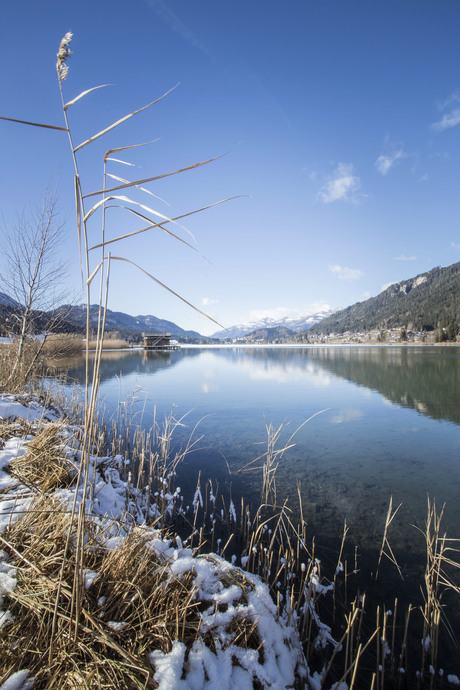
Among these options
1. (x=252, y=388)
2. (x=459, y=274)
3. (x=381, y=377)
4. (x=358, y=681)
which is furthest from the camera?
(x=459, y=274)

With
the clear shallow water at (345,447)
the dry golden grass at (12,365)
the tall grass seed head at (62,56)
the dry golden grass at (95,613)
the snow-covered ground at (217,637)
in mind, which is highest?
the tall grass seed head at (62,56)

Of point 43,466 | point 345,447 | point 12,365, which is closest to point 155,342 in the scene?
point 12,365

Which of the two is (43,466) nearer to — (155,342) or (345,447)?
(345,447)

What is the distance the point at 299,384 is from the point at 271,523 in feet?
51.3

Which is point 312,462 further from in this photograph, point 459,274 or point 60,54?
point 459,274

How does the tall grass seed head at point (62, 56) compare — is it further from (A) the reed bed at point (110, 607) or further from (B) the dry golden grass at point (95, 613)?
(B) the dry golden grass at point (95, 613)

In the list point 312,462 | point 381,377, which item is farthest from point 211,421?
point 381,377

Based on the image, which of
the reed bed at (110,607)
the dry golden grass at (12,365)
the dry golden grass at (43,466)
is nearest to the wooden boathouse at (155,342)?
the dry golden grass at (12,365)

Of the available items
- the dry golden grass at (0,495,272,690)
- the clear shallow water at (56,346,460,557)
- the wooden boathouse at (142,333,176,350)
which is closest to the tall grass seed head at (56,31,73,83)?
the dry golden grass at (0,495,272,690)

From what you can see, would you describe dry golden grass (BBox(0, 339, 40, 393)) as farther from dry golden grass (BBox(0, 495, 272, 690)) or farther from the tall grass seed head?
the tall grass seed head

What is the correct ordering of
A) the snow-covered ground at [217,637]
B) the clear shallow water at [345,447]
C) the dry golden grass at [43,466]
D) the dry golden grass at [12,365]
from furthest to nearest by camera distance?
the dry golden grass at [12,365]
the clear shallow water at [345,447]
the dry golden grass at [43,466]
the snow-covered ground at [217,637]

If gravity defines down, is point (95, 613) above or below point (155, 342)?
below

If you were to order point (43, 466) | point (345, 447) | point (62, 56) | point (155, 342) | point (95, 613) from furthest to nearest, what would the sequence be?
1. point (155, 342)
2. point (345, 447)
3. point (43, 466)
4. point (95, 613)
5. point (62, 56)

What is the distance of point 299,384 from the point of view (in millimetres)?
19984
